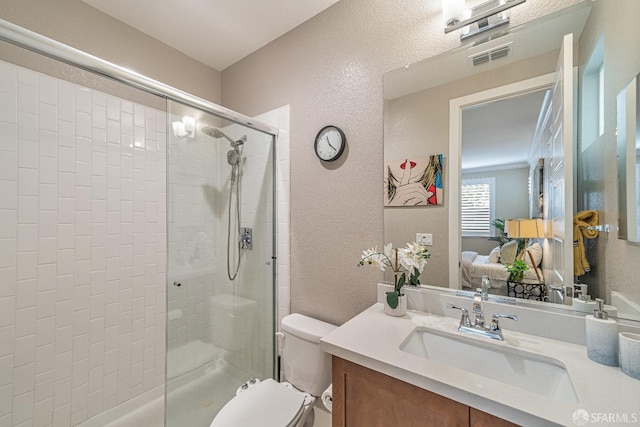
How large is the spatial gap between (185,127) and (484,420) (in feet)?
5.75

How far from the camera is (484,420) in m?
0.67

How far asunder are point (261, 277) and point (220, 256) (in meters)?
0.34

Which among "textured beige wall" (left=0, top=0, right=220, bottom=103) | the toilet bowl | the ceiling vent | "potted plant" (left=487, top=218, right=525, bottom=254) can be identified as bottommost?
the toilet bowl

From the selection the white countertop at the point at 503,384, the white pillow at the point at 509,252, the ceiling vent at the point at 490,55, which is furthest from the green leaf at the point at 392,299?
the ceiling vent at the point at 490,55

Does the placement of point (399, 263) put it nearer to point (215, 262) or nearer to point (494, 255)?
point (494, 255)

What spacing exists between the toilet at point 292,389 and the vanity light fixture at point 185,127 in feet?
4.14

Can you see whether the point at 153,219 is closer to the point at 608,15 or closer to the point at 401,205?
the point at 401,205

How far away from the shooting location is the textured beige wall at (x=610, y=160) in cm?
83

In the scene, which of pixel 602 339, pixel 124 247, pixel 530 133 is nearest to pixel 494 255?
pixel 602 339

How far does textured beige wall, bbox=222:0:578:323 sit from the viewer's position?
139 centimetres

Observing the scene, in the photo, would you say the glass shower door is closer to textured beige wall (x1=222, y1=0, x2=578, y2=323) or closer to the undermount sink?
textured beige wall (x1=222, y1=0, x2=578, y2=323)

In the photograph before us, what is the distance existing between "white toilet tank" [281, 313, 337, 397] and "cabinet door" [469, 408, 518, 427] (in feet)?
2.82
